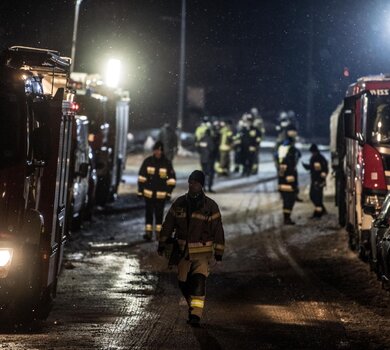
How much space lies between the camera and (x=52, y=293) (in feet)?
36.4

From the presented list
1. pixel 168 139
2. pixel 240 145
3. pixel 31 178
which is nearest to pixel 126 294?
pixel 31 178

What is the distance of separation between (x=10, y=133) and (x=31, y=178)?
982mm

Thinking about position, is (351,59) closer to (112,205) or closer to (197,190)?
(112,205)

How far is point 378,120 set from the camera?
15391mm

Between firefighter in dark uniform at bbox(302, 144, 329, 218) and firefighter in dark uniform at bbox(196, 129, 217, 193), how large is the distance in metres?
6.03

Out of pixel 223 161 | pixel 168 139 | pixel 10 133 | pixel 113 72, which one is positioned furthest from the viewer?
pixel 223 161

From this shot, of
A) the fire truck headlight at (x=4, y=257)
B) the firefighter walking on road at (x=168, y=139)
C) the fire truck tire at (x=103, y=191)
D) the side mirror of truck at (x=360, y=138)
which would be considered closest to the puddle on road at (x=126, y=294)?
the fire truck headlight at (x=4, y=257)

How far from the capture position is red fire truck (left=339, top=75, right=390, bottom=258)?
1506cm

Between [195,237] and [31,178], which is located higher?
[31,178]

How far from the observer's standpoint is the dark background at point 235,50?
46000mm

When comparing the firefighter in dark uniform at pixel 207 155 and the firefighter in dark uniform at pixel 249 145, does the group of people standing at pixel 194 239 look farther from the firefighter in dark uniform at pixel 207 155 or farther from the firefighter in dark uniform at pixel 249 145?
the firefighter in dark uniform at pixel 249 145

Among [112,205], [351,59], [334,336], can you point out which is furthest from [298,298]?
[351,59]

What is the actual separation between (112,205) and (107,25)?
87.6 feet

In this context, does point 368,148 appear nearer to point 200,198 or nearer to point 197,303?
point 200,198
